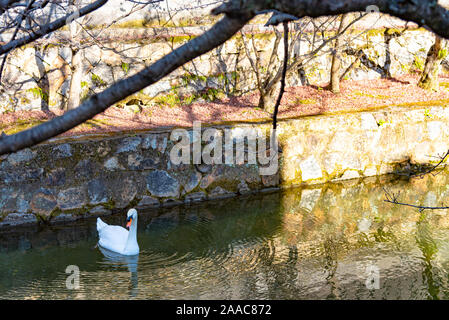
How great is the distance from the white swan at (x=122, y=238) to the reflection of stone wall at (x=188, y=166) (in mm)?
1562

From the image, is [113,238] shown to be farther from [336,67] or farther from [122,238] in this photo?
[336,67]

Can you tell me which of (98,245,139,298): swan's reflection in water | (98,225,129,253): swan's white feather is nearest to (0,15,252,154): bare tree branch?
(98,245,139,298): swan's reflection in water

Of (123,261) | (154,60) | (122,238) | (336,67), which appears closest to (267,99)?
(336,67)

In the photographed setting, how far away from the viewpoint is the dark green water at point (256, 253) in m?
6.43

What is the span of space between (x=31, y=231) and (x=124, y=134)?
228 centimetres

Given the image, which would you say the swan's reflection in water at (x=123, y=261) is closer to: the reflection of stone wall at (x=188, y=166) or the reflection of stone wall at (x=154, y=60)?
the reflection of stone wall at (x=188, y=166)

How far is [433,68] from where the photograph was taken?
12156 millimetres

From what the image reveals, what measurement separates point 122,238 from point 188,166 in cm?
255

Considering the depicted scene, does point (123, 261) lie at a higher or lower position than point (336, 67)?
lower

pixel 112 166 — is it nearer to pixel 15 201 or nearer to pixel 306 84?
pixel 15 201

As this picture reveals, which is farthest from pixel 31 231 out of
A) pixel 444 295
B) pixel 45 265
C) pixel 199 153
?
pixel 444 295

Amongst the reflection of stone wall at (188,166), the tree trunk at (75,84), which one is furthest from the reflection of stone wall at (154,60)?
the reflection of stone wall at (188,166)

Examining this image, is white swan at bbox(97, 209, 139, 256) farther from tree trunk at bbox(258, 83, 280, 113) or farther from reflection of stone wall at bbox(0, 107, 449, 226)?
tree trunk at bbox(258, 83, 280, 113)

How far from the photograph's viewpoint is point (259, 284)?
6.54 metres
